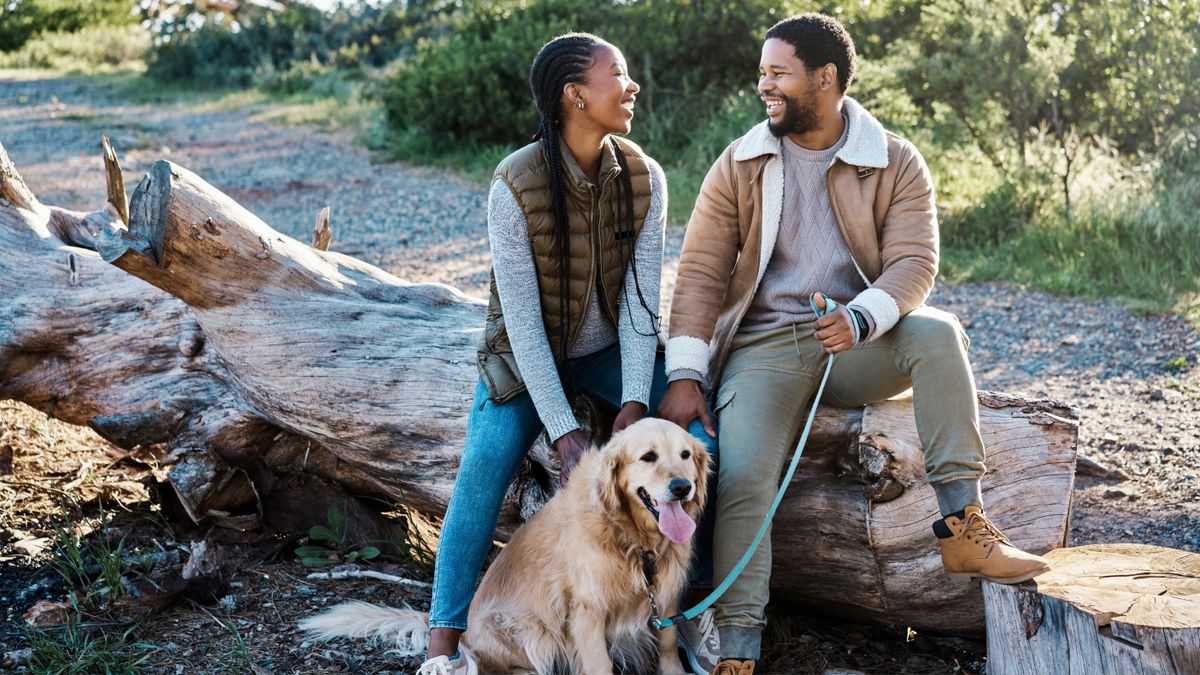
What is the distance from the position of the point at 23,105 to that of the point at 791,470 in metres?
17.2

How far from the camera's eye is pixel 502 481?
347 cm

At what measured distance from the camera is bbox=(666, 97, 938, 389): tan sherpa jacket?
3.57 metres

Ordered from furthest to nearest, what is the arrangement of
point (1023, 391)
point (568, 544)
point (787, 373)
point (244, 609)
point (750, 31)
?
point (750, 31) < point (1023, 391) < point (244, 609) < point (787, 373) < point (568, 544)

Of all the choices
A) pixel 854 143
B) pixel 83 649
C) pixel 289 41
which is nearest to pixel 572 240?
pixel 854 143

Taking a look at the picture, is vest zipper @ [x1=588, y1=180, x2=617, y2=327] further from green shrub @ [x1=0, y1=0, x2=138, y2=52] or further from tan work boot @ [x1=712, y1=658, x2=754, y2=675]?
green shrub @ [x1=0, y1=0, x2=138, y2=52]

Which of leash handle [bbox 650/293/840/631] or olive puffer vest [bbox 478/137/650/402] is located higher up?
olive puffer vest [bbox 478/137/650/402]

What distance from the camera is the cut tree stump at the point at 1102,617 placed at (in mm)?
2750

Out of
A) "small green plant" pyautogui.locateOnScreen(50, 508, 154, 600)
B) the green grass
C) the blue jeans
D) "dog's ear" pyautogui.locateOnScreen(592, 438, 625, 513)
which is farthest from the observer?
"small green plant" pyautogui.locateOnScreen(50, 508, 154, 600)

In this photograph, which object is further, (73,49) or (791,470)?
(73,49)

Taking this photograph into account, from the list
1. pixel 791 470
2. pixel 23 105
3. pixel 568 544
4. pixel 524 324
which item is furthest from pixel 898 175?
pixel 23 105

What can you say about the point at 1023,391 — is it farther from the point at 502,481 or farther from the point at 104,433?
the point at 104,433

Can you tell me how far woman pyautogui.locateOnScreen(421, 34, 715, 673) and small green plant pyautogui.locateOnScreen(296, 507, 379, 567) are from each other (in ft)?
3.41

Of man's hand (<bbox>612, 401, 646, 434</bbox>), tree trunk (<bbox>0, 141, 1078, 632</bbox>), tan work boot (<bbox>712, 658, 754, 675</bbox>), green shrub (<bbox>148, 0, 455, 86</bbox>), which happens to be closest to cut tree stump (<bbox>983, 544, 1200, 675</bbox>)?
tree trunk (<bbox>0, 141, 1078, 632</bbox>)

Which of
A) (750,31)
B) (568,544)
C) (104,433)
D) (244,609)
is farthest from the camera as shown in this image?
(750,31)
